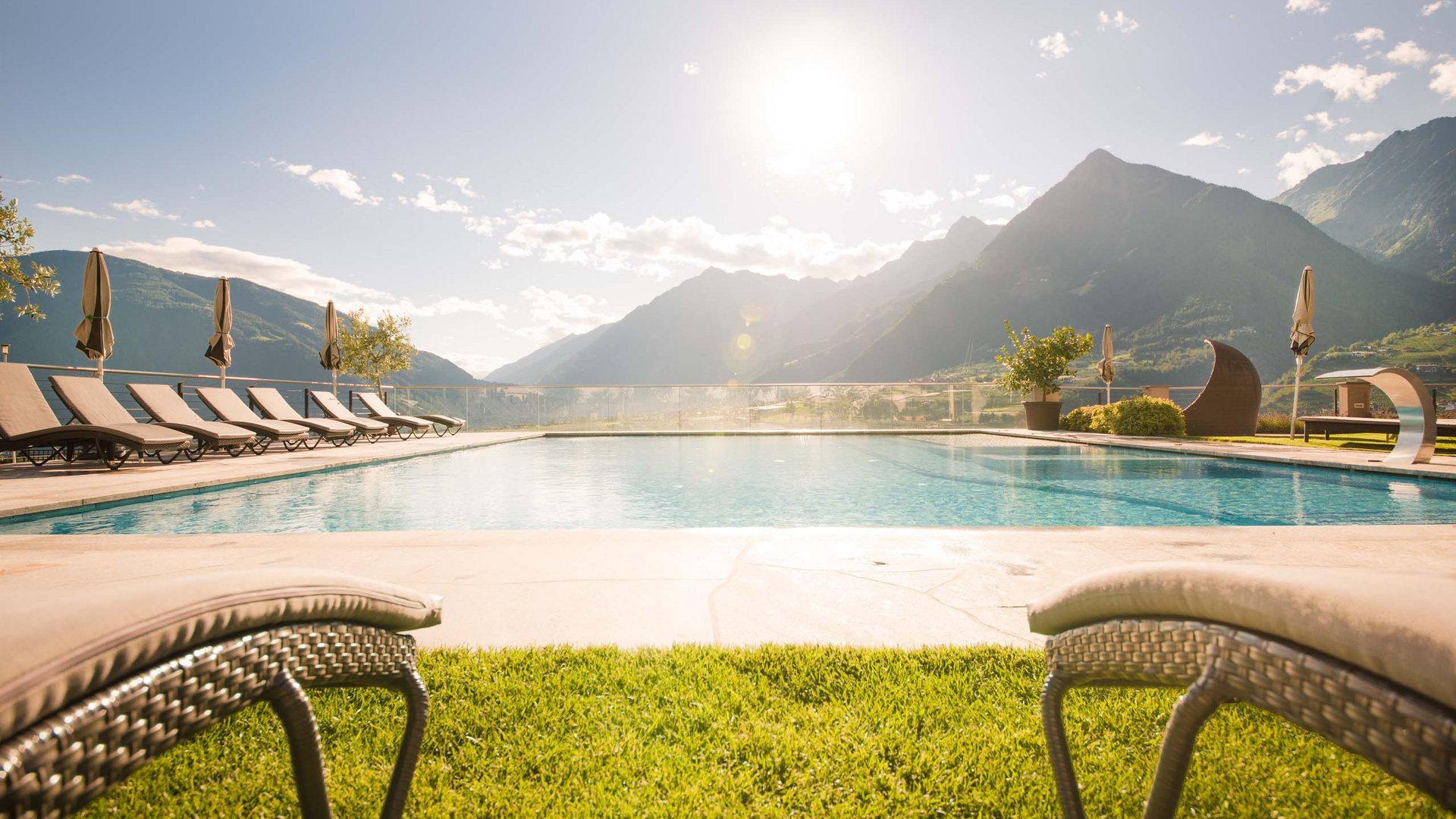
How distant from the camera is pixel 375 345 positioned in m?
16.4

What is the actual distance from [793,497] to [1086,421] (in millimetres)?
9835

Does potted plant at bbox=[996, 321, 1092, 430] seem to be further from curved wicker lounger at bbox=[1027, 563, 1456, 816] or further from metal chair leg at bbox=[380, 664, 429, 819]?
metal chair leg at bbox=[380, 664, 429, 819]

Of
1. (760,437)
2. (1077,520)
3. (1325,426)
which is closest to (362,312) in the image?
(760,437)

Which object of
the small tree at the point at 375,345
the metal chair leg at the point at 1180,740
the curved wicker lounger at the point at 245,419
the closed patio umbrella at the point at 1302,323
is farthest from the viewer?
the small tree at the point at 375,345

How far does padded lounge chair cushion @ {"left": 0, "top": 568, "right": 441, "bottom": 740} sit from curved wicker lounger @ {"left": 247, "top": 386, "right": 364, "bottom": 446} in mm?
10073

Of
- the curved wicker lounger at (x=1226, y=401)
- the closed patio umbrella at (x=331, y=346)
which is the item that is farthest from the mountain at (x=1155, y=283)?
the closed patio umbrella at (x=331, y=346)

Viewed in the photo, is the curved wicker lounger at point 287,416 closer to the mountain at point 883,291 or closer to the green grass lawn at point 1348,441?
the green grass lawn at point 1348,441

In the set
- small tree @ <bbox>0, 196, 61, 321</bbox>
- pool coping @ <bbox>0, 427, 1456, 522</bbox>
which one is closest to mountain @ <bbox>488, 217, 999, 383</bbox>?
pool coping @ <bbox>0, 427, 1456, 522</bbox>

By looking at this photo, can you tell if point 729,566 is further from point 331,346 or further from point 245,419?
point 331,346

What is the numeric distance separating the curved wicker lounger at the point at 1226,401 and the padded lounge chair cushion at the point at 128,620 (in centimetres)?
1422

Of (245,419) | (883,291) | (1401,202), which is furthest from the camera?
(883,291)

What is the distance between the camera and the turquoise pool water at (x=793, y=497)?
508 cm

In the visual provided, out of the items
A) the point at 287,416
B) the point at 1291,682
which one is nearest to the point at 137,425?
the point at 287,416

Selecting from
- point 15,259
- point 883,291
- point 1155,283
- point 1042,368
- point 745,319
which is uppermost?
point 883,291
